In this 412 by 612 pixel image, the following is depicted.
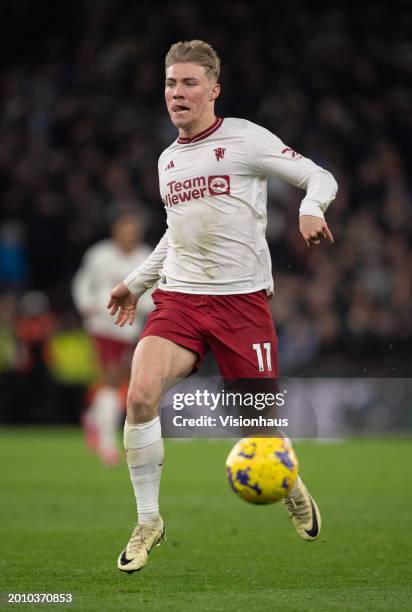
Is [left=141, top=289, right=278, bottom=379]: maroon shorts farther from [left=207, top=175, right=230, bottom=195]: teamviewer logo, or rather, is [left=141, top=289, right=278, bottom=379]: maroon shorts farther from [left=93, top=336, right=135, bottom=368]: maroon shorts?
[left=93, top=336, right=135, bottom=368]: maroon shorts

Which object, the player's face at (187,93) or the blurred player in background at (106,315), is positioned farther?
the blurred player in background at (106,315)

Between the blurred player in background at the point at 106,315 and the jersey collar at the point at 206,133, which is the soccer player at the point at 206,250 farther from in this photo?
the blurred player in background at the point at 106,315

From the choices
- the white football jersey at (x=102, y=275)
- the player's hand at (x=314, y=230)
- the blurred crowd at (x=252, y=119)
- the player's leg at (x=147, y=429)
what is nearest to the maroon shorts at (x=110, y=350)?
the white football jersey at (x=102, y=275)

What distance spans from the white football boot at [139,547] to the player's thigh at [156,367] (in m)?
0.60

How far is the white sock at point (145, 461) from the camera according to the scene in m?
5.60

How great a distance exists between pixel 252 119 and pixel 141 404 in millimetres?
11610

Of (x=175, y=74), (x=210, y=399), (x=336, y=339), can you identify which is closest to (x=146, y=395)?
(x=210, y=399)

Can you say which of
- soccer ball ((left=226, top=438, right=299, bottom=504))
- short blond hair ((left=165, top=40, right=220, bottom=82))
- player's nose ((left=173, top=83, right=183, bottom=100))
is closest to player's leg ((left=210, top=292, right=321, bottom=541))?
soccer ball ((left=226, top=438, right=299, bottom=504))

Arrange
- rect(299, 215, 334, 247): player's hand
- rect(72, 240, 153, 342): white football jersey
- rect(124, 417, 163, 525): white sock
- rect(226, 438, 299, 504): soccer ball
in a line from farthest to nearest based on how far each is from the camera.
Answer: rect(72, 240, 153, 342): white football jersey, rect(124, 417, 163, 525): white sock, rect(226, 438, 299, 504): soccer ball, rect(299, 215, 334, 247): player's hand

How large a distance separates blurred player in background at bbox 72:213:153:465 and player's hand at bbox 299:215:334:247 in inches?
266

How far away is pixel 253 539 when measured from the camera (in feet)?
23.1

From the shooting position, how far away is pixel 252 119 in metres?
16.7

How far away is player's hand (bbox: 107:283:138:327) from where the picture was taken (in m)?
6.14

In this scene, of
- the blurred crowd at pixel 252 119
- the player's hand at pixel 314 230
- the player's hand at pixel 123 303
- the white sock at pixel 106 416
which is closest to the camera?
the player's hand at pixel 314 230
